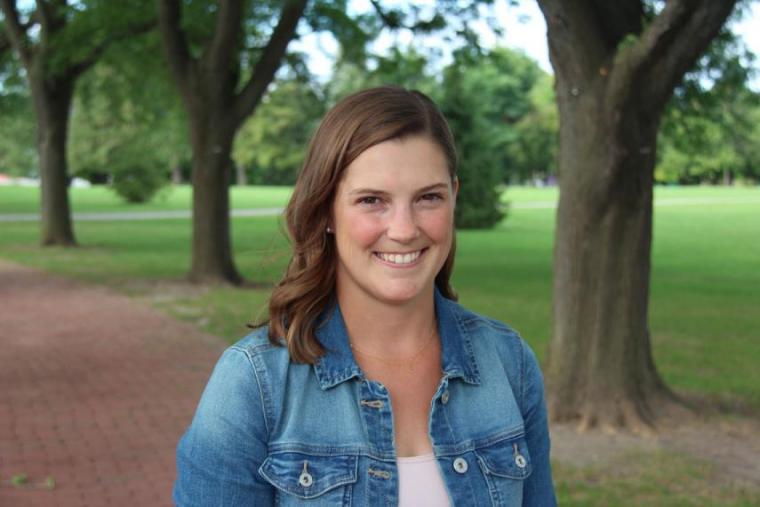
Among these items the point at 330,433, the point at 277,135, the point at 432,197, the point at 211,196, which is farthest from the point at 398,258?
the point at 277,135

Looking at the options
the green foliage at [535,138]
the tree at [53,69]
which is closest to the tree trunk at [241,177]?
the green foliage at [535,138]

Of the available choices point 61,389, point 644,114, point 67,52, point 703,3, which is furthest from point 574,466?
point 67,52

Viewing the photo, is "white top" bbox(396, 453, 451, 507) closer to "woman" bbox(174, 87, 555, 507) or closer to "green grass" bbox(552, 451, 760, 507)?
"woman" bbox(174, 87, 555, 507)

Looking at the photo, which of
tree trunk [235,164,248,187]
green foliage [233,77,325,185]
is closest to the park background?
green foliage [233,77,325,185]

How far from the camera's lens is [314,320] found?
195 centimetres

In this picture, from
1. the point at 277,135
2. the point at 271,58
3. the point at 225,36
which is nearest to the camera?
the point at 225,36

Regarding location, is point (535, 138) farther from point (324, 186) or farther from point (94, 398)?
point (324, 186)

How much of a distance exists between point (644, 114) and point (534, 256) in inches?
612

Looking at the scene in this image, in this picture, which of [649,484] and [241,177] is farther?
[241,177]

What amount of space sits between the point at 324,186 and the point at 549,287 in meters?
14.2

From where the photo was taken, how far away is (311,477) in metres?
1.78

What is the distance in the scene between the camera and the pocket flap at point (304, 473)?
1776 mm

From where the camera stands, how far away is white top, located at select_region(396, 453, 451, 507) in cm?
185

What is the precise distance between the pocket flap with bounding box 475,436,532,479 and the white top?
0.10 metres
